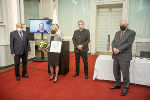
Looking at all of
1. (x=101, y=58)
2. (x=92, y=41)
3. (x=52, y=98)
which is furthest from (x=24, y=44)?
(x=92, y=41)

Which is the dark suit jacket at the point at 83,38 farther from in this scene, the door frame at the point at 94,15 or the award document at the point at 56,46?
the door frame at the point at 94,15

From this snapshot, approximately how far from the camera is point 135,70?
10.2 feet

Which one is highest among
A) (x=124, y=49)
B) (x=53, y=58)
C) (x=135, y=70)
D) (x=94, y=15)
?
(x=94, y=15)

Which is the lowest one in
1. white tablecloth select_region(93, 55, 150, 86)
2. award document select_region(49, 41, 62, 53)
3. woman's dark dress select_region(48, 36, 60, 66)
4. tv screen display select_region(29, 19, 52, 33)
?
white tablecloth select_region(93, 55, 150, 86)

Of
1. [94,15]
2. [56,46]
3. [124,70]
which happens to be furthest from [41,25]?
[124,70]

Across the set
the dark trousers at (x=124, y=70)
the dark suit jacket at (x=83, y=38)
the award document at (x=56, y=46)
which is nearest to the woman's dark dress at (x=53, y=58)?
the award document at (x=56, y=46)

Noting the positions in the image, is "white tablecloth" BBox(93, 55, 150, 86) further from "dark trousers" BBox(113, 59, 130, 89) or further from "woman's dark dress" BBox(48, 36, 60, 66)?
"woman's dark dress" BBox(48, 36, 60, 66)

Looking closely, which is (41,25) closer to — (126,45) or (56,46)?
(56,46)

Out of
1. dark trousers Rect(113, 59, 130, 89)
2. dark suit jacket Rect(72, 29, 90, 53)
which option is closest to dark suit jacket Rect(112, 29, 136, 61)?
dark trousers Rect(113, 59, 130, 89)

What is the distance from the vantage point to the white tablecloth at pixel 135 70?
304cm

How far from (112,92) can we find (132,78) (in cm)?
69

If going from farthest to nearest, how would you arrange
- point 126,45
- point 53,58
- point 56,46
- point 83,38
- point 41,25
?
1. point 41,25
2. point 83,38
3. point 53,58
4. point 56,46
5. point 126,45

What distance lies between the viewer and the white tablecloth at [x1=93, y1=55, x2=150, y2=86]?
3.04 metres

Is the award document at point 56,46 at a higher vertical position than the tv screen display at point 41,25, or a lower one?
lower
